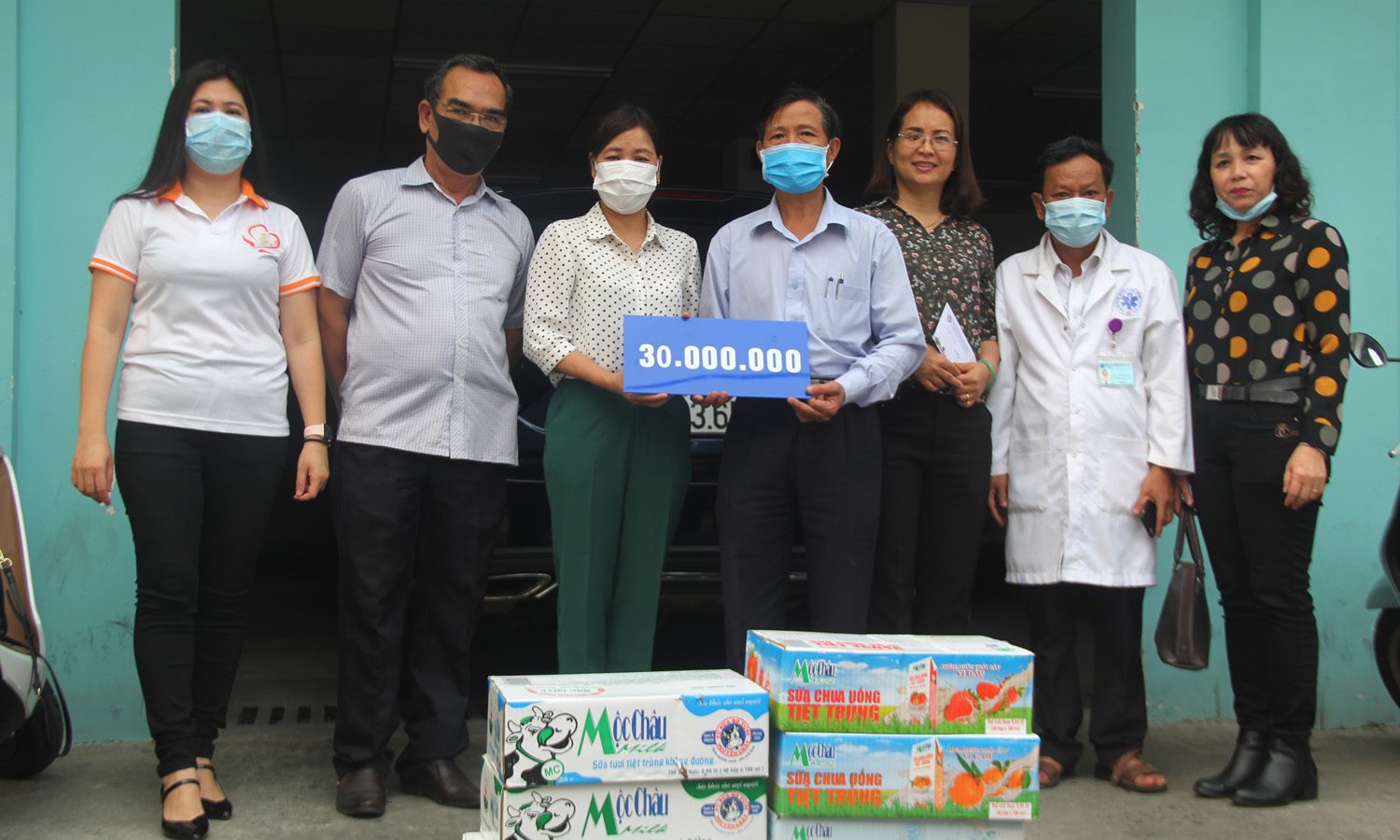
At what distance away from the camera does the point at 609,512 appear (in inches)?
117

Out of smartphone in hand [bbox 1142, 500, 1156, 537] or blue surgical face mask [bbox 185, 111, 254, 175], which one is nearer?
blue surgical face mask [bbox 185, 111, 254, 175]

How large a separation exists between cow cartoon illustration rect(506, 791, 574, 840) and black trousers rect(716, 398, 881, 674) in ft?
3.29

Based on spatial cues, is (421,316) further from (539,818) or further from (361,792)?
(539,818)

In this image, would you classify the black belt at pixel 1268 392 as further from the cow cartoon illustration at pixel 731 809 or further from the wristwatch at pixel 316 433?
the wristwatch at pixel 316 433

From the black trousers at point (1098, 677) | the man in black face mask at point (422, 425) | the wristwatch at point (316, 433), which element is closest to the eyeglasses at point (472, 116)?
the man in black face mask at point (422, 425)

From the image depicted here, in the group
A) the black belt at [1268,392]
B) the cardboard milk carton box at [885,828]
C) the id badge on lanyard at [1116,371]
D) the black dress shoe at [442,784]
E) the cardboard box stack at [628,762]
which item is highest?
the id badge on lanyard at [1116,371]

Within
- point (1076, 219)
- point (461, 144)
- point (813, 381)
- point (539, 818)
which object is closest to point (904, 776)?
point (539, 818)

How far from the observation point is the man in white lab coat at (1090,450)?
3254mm

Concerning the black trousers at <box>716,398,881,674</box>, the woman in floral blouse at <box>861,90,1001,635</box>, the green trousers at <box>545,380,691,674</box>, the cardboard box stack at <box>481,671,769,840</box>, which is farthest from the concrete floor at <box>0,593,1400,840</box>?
the cardboard box stack at <box>481,671,769,840</box>

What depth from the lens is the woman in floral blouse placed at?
124 inches

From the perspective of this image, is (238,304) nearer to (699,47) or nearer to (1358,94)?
(1358,94)

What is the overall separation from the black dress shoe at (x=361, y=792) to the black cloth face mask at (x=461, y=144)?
1.62 metres

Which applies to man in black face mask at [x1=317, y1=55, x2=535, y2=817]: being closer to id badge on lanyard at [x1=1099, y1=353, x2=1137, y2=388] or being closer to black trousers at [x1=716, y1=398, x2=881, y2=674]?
black trousers at [x1=716, y1=398, x2=881, y2=674]

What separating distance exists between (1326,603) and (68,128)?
4405 millimetres
